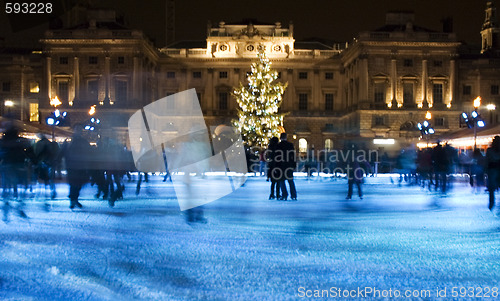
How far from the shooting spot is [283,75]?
74562 mm

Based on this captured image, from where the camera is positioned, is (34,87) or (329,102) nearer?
(34,87)

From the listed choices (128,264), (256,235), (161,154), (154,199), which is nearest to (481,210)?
(256,235)

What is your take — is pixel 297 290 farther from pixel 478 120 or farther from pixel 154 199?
pixel 478 120

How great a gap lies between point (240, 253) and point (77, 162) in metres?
6.86

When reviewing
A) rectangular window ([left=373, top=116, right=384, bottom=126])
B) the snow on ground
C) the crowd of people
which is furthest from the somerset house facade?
the snow on ground

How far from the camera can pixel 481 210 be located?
1427 cm

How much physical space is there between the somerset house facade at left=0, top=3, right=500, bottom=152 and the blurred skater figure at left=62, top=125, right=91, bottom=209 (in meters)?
46.4

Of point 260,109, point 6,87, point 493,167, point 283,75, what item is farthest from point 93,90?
point 493,167

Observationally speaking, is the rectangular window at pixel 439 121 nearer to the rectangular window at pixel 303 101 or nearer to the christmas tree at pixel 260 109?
the rectangular window at pixel 303 101

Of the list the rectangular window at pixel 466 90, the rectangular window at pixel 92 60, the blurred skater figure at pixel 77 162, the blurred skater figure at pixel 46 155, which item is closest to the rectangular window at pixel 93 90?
the rectangular window at pixel 92 60

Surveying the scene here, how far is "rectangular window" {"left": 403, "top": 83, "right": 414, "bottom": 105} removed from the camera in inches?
2603

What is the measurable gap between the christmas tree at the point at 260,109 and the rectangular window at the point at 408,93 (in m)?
23.2

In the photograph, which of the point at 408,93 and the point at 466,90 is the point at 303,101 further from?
the point at 466,90

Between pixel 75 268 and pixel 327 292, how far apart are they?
2576 millimetres
